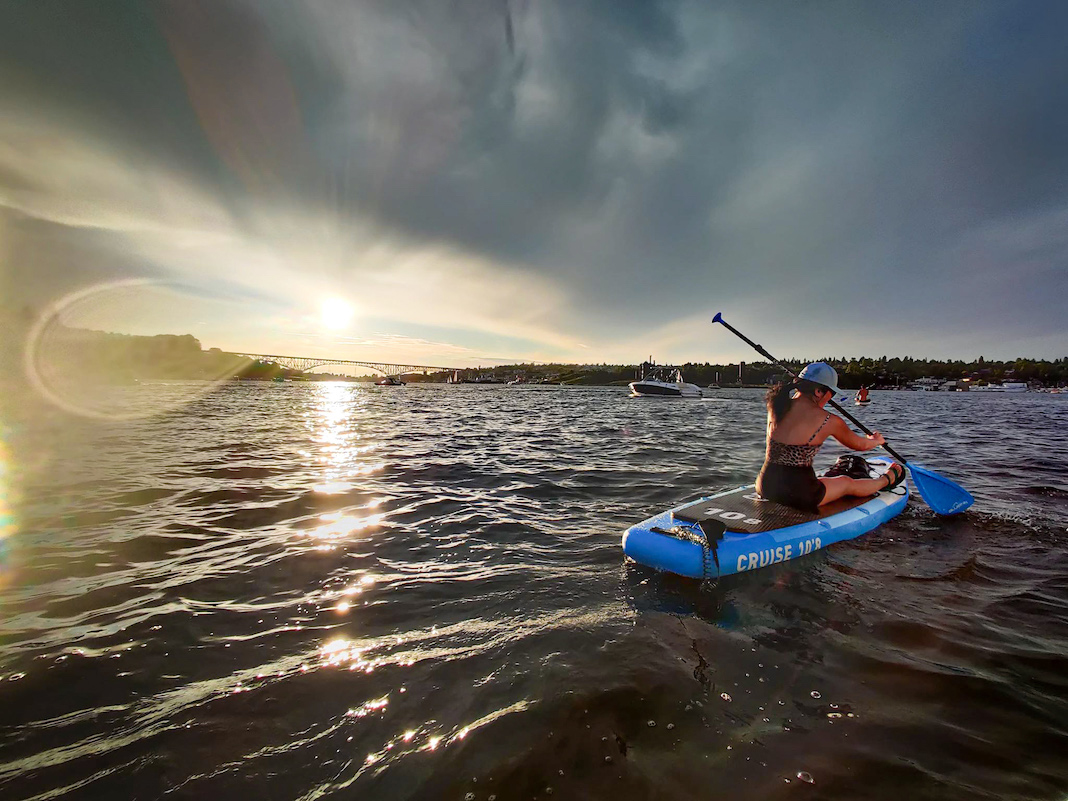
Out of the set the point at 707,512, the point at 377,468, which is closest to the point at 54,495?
the point at 377,468

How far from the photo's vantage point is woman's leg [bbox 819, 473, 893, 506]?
7.48m

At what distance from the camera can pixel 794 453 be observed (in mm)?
6957

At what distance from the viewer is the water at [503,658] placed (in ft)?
9.20

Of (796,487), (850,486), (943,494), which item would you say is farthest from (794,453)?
(943,494)

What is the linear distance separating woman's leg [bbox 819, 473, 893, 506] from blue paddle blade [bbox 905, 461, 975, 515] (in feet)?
1.80

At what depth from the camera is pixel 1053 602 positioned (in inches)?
201

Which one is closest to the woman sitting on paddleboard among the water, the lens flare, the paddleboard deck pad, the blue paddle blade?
the paddleboard deck pad

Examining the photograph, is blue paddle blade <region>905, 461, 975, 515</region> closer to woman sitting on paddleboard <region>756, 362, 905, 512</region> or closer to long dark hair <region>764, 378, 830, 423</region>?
woman sitting on paddleboard <region>756, 362, 905, 512</region>

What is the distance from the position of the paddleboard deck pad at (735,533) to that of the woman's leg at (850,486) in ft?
0.66

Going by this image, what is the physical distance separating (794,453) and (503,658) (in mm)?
5785

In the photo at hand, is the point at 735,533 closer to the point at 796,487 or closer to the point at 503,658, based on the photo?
the point at 796,487

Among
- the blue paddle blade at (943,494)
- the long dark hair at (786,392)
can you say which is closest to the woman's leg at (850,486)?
the blue paddle blade at (943,494)

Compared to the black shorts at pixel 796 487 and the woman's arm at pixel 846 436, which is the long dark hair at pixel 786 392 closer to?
the woman's arm at pixel 846 436

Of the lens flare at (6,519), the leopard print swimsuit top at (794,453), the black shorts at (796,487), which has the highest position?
the leopard print swimsuit top at (794,453)
